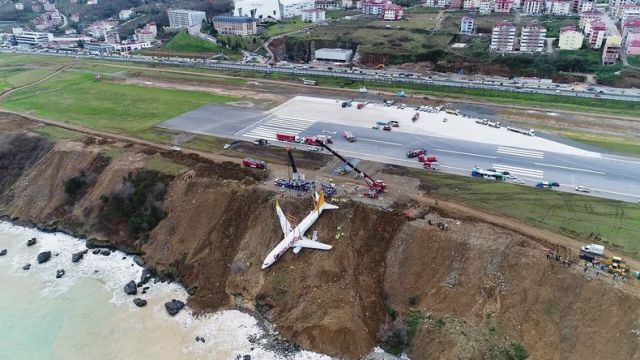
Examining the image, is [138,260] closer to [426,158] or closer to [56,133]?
[56,133]

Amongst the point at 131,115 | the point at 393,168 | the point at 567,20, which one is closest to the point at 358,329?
the point at 393,168

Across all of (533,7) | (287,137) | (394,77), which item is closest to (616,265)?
(287,137)

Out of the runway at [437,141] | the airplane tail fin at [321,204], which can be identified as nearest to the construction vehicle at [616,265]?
the runway at [437,141]

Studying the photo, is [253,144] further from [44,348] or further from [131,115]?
[44,348]

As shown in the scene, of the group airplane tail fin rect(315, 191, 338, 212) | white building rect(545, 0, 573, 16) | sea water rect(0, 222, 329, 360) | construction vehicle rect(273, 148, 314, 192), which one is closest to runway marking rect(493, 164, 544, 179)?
airplane tail fin rect(315, 191, 338, 212)

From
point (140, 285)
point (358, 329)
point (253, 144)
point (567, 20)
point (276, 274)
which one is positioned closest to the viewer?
point (358, 329)
